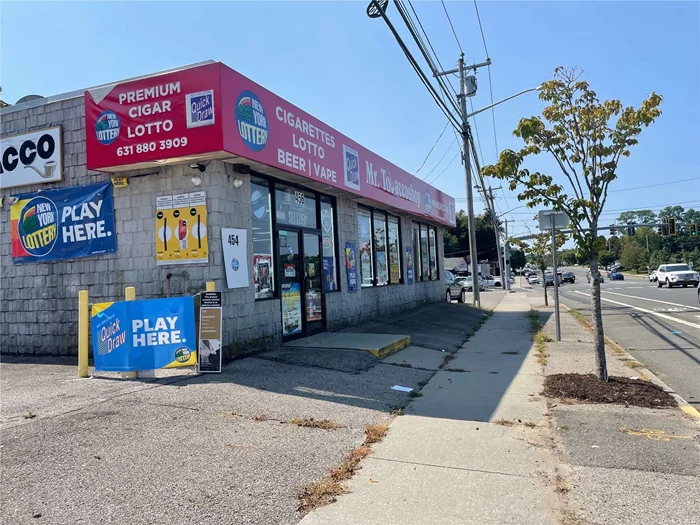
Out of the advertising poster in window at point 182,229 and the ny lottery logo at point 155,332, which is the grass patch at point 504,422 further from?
the advertising poster in window at point 182,229

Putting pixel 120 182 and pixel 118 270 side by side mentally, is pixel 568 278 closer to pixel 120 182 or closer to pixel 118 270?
pixel 118 270

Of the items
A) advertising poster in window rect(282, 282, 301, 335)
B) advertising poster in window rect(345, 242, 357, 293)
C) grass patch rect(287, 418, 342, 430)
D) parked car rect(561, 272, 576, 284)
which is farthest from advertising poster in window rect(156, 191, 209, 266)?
parked car rect(561, 272, 576, 284)

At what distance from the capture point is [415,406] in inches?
262

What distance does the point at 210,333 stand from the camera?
24.9ft

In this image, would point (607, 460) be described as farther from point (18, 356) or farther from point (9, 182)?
point (9, 182)

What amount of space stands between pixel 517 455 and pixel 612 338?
1020cm

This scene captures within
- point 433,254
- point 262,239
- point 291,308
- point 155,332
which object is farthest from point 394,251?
point 155,332

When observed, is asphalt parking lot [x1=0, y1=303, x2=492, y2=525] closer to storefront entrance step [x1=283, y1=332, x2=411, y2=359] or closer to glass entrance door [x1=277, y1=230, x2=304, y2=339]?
storefront entrance step [x1=283, y1=332, x2=411, y2=359]

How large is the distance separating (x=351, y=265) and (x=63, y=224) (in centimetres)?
686

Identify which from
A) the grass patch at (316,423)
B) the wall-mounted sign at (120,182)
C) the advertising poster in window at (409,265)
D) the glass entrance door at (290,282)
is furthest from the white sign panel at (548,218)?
the wall-mounted sign at (120,182)

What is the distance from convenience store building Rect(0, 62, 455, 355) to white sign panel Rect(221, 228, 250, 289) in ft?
0.10

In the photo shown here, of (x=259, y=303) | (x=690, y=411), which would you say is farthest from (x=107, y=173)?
(x=690, y=411)

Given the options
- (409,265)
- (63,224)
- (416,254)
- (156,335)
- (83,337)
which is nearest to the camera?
(156,335)

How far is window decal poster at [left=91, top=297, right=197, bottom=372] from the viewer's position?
7.47 m
